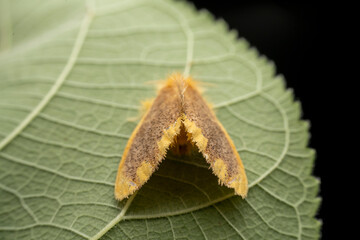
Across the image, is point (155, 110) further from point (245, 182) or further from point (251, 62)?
point (251, 62)

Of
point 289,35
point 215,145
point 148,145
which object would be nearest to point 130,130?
point 148,145

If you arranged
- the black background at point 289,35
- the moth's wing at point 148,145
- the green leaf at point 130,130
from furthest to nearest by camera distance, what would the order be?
the black background at point 289,35, the green leaf at point 130,130, the moth's wing at point 148,145

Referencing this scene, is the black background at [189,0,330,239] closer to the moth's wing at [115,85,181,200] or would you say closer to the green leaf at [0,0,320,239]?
the green leaf at [0,0,320,239]

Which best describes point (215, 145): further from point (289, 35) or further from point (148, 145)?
point (289, 35)

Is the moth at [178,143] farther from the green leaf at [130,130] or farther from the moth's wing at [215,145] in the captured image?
the green leaf at [130,130]

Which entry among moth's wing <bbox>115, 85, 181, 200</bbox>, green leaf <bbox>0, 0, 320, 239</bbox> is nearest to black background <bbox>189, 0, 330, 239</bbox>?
green leaf <bbox>0, 0, 320, 239</bbox>

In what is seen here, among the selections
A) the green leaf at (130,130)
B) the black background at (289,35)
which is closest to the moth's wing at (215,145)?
the green leaf at (130,130)

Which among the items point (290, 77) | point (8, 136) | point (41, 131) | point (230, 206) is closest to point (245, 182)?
point (230, 206)
